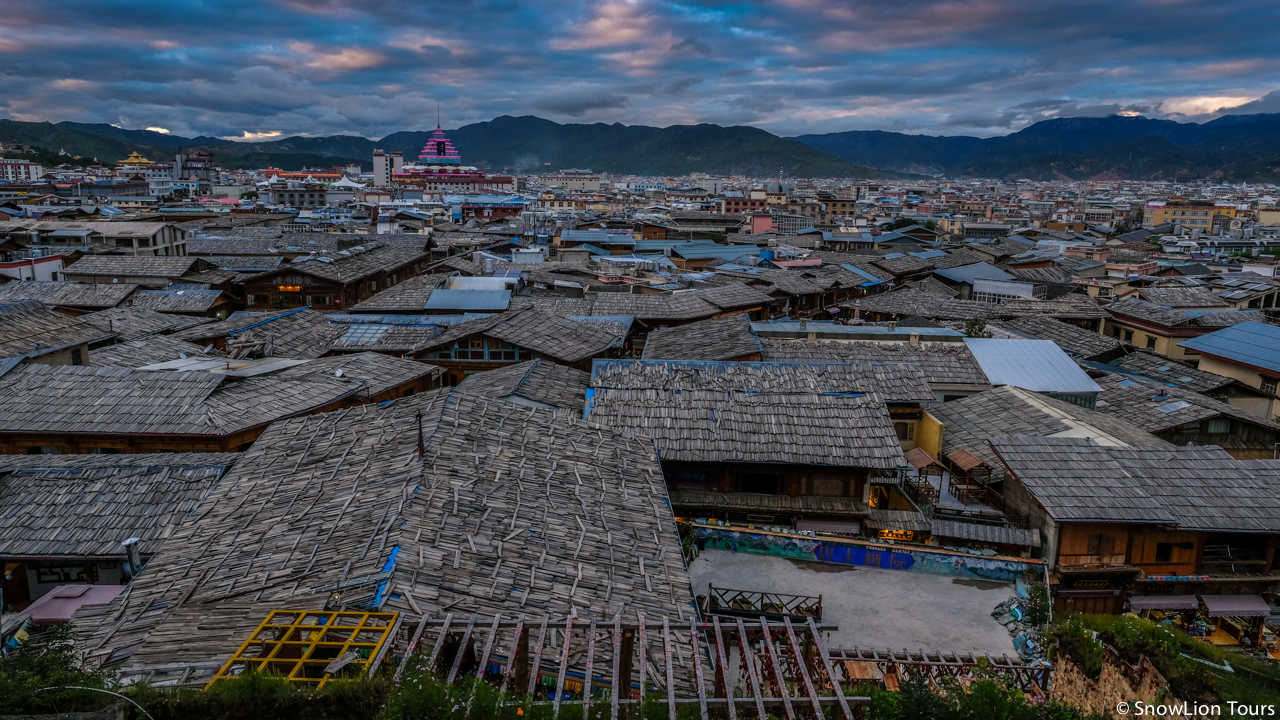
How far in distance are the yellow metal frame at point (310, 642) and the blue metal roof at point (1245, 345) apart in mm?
38100

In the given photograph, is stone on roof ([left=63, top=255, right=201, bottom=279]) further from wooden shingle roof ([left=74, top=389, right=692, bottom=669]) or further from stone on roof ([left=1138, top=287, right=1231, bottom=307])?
stone on roof ([left=1138, top=287, right=1231, bottom=307])

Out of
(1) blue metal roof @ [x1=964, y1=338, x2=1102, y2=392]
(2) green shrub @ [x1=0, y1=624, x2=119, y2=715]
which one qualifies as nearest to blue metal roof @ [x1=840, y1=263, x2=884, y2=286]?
(1) blue metal roof @ [x1=964, y1=338, x2=1102, y2=392]

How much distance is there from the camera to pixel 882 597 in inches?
607

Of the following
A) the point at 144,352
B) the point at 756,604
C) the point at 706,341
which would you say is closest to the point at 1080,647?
the point at 756,604

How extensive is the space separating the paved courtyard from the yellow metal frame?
25.1ft

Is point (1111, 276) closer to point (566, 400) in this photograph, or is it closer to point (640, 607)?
point (566, 400)

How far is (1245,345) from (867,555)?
2973cm

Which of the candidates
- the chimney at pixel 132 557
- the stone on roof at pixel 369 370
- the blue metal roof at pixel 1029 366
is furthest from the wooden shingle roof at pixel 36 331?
the blue metal roof at pixel 1029 366

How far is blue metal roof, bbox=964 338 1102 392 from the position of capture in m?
27.2

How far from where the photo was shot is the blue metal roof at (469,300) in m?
37.4

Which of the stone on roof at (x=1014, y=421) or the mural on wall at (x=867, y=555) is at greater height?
the stone on roof at (x=1014, y=421)

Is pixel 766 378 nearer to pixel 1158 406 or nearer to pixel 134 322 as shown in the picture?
pixel 1158 406

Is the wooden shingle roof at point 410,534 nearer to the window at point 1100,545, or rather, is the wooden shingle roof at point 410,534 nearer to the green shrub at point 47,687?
the green shrub at point 47,687

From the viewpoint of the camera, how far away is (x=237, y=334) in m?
32.1
